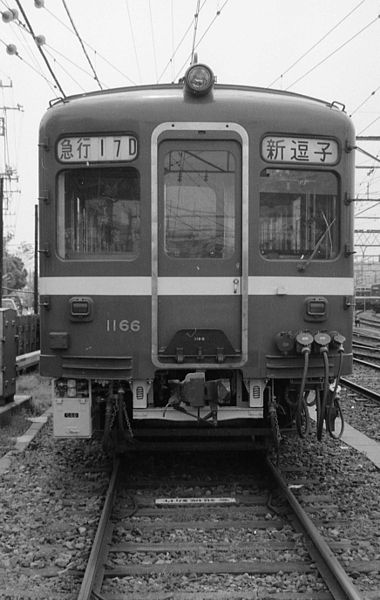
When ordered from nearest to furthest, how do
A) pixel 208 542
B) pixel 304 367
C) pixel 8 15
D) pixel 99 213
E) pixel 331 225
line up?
pixel 208 542
pixel 304 367
pixel 99 213
pixel 331 225
pixel 8 15

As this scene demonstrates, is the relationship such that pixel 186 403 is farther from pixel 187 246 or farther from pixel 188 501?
pixel 187 246

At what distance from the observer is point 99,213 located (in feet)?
18.1

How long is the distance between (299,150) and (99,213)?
173cm

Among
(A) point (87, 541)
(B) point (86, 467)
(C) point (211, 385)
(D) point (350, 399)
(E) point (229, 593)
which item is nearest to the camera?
(E) point (229, 593)

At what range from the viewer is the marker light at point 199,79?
5.39 m

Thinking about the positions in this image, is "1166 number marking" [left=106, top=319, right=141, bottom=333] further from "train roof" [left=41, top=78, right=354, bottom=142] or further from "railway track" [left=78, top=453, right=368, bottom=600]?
"train roof" [left=41, top=78, right=354, bottom=142]

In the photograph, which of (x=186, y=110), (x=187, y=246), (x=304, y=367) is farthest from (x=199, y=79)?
(x=304, y=367)

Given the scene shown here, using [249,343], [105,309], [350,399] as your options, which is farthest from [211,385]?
[350,399]

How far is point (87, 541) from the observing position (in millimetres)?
4633

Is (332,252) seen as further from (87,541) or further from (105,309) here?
(87,541)

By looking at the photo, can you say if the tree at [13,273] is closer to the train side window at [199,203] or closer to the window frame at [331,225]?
the train side window at [199,203]

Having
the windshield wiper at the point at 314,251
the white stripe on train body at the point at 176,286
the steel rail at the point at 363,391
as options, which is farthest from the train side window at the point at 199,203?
the steel rail at the point at 363,391

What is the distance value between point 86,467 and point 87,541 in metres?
2.01

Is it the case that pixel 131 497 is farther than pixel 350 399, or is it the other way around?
pixel 350 399
